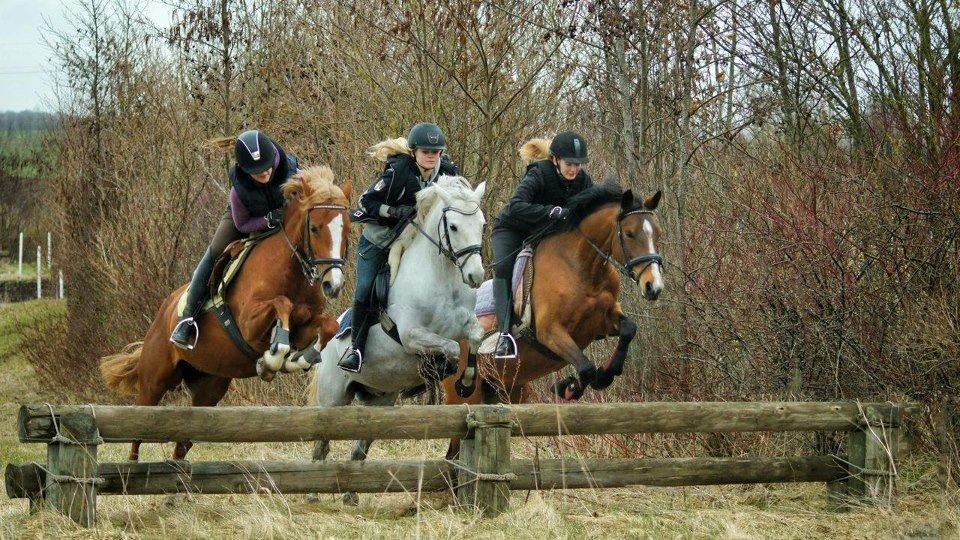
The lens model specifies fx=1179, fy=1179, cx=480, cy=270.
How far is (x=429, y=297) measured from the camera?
8.48 m

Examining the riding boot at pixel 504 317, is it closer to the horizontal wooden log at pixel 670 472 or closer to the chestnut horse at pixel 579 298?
the chestnut horse at pixel 579 298

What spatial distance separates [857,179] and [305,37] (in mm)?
10810

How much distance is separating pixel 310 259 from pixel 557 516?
2493 mm

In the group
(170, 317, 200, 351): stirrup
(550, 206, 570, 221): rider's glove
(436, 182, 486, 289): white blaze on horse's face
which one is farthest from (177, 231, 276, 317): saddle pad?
(550, 206, 570, 221): rider's glove

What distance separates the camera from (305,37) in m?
17.2

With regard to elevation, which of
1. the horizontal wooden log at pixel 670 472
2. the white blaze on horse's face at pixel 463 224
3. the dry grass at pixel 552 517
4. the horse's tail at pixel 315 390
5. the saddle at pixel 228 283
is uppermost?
the white blaze on horse's face at pixel 463 224

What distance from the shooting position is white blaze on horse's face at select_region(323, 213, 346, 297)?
757cm

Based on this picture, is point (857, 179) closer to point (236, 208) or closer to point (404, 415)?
point (404, 415)

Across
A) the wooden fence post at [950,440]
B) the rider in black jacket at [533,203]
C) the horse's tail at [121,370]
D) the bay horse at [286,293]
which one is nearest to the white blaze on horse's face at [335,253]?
the bay horse at [286,293]

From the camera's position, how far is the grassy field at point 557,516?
6.25 metres

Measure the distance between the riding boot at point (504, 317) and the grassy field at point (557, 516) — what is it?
4.56ft

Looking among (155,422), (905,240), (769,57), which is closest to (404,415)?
(155,422)

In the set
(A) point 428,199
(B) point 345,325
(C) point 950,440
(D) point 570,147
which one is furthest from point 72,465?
(C) point 950,440

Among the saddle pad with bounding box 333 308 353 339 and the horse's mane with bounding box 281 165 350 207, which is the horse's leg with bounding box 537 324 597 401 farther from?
the horse's mane with bounding box 281 165 350 207
